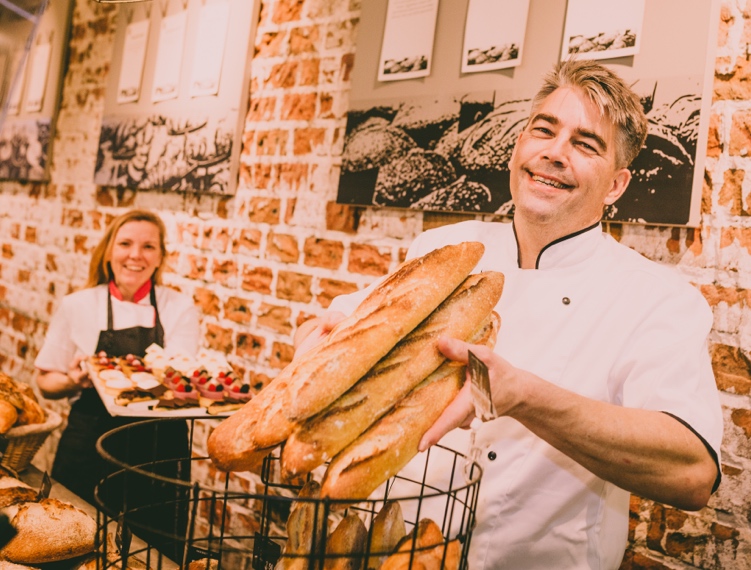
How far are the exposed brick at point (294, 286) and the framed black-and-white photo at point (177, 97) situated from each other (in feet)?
1.46

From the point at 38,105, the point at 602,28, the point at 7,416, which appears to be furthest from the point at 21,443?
the point at 38,105

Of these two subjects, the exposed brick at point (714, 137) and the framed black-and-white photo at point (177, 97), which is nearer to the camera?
the exposed brick at point (714, 137)

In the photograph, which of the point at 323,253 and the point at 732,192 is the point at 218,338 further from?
the point at 732,192

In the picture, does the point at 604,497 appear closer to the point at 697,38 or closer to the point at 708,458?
the point at 708,458

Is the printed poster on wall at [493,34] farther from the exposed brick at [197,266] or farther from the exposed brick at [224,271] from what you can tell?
the exposed brick at [197,266]

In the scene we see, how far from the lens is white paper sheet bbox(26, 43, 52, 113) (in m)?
3.54

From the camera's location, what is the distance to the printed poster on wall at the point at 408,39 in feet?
5.96

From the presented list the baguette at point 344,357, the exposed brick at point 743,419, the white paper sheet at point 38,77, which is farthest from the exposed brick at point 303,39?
the white paper sheet at point 38,77

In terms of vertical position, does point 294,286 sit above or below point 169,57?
below

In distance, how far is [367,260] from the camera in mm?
1960

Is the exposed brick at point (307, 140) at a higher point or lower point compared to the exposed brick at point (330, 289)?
higher

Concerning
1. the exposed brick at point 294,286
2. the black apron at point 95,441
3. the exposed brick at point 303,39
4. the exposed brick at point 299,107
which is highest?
the exposed brick at point 303,39

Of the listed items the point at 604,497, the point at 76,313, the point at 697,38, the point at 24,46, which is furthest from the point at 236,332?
the point at 697,38

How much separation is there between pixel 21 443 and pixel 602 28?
1.63 meters
